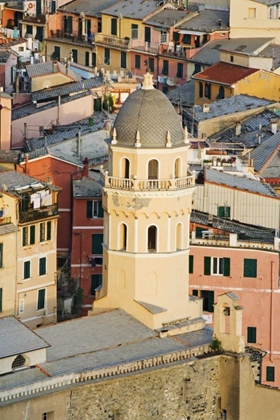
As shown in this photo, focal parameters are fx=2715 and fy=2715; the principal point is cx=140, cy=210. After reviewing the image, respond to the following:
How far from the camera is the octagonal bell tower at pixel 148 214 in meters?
105

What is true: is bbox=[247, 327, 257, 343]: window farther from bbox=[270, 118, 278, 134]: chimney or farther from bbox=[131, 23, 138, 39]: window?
bbox=[131, 23, 138, 39]: window

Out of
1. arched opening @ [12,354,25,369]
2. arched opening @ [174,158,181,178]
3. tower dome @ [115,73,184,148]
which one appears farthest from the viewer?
arched opening @ [174,158,181,178]

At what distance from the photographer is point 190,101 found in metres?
165

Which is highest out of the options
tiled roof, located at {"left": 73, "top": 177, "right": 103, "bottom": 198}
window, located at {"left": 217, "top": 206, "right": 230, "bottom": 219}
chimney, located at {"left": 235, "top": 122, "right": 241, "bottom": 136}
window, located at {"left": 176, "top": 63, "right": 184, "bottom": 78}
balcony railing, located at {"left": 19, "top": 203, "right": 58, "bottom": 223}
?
balcony railing, located at {"left": 19, "top": 203, "right": 58, "bottom": 223}

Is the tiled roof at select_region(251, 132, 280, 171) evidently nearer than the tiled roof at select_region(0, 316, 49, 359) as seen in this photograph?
No

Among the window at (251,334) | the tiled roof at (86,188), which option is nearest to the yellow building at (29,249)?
the tiled roof at (86,188)

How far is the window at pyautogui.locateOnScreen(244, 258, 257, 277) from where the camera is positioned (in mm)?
118188

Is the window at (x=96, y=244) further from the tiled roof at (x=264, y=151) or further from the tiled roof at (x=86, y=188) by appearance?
the tiled roof at (x=264, y=151)

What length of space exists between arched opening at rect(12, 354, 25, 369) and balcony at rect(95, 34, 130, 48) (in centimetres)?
7808

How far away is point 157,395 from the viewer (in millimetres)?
103312

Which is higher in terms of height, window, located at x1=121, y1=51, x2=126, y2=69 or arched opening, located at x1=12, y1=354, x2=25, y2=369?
arched opening, located at x1=12, y1=354, x2=25, y2=369

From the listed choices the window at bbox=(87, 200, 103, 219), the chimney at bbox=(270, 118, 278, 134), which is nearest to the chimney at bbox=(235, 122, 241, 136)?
the chimney at bbox=(270, 118, 278, 134)

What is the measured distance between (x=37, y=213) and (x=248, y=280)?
990 cm

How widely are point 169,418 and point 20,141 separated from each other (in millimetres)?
40355
